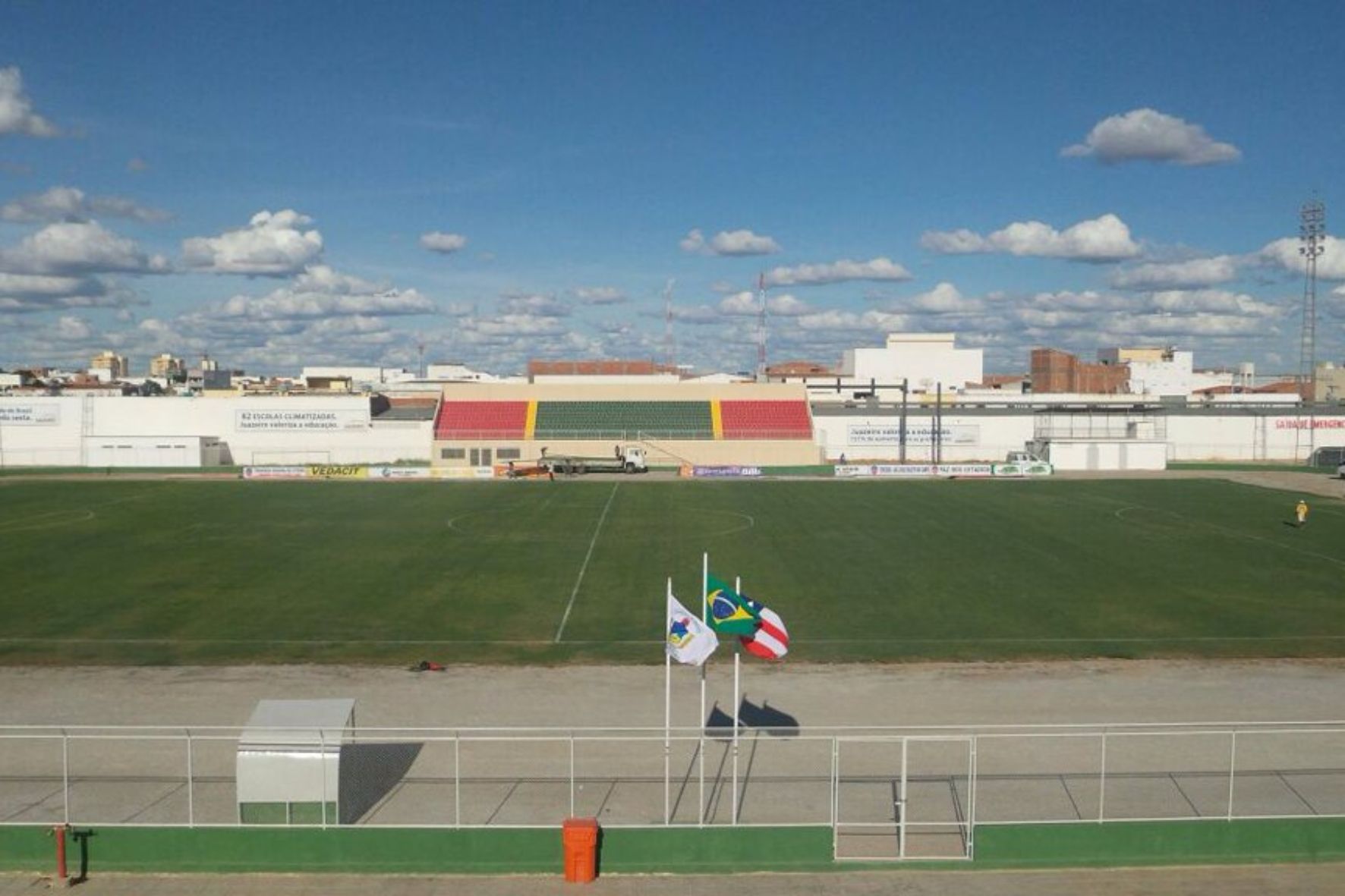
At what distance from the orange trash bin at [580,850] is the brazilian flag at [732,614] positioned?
4.22m

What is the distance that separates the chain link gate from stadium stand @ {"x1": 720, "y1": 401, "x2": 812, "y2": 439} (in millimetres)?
77800

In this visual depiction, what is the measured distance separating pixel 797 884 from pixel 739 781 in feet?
11.9

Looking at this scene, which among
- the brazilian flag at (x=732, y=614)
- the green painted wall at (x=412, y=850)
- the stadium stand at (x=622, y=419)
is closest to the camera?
the green painted wall at (x=412, y=850)

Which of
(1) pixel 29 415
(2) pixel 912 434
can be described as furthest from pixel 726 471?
(1) pixel 29 415

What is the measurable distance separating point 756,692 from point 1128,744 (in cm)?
870

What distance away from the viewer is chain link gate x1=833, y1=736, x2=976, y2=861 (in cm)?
1741

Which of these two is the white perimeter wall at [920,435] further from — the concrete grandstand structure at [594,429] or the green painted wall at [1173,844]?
the green painted wall at [1173,844]

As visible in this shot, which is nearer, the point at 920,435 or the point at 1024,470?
the point at 1024,470

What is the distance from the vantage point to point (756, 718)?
82.1 feet

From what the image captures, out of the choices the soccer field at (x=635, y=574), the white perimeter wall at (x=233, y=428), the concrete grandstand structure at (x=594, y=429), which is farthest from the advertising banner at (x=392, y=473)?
the white perimeter wall at (x=233, y=428)

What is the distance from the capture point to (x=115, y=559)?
45.7 m

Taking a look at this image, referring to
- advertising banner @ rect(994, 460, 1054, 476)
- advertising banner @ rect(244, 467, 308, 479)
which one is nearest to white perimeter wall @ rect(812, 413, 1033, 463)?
advertising banner @ rect(994, 460, 1054, 476)

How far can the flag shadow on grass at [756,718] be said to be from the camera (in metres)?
24.0

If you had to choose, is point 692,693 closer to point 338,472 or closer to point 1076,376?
point 338,472
